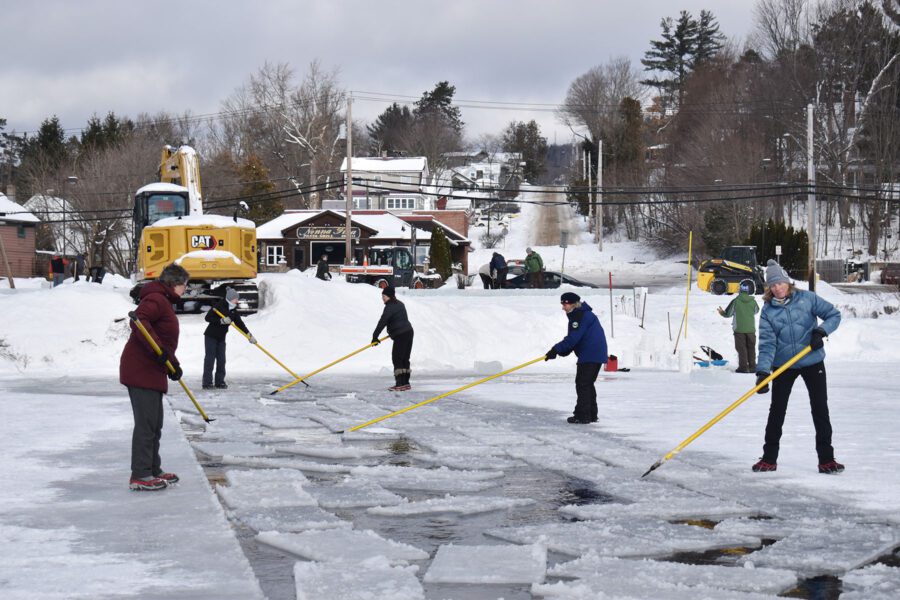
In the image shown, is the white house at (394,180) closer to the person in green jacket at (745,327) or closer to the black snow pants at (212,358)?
the person in green jacket at (745,327)

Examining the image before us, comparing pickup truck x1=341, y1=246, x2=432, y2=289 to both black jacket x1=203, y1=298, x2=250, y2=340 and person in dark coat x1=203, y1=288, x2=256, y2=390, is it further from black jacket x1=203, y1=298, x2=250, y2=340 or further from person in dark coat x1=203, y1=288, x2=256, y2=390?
black jacket x1=203, y1=298, x2=250, y2=340

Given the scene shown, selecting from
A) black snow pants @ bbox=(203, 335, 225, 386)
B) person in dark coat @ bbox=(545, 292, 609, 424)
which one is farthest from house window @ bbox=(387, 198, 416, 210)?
person in dark coat @ bbox=(545, 292, 609, 424)

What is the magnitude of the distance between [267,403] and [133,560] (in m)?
9.21

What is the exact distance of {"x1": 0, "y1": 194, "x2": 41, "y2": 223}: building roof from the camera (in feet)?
202

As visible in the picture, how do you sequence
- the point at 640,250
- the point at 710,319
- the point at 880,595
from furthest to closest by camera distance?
the point at 640,250, the point at 710,319, the point at 880,595

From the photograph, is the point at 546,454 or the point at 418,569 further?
the point at 546,454

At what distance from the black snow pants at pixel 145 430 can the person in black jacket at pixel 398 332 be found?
27.8ft

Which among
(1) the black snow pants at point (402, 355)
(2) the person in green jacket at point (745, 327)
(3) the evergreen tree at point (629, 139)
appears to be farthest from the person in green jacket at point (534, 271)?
(3) the evergreen tree at point (629, 139)

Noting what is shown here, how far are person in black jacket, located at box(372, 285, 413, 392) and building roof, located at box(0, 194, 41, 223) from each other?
49.8 metres

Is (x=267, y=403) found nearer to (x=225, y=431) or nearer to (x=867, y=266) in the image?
(x=225, y=431)

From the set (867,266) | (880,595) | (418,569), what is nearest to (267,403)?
(418,569)

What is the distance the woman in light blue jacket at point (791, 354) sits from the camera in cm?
934

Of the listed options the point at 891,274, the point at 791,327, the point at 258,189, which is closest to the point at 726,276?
the point at 891,274

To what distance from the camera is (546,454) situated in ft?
34.6
